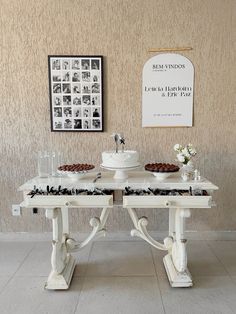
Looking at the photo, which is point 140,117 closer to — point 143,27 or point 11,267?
point 143,27

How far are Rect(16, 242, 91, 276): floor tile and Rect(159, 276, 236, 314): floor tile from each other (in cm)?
71

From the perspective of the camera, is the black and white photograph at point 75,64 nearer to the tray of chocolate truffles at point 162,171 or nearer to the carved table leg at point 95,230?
the tray of chocolate truffles at point 162,171

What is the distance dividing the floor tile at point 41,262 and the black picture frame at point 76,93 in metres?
1.15

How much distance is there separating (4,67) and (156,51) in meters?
1.43

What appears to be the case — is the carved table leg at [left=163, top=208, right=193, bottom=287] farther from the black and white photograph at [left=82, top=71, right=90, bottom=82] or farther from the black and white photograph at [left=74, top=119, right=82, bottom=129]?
the black and white photograph at [left=82, top=71, right=90, bottom=82]

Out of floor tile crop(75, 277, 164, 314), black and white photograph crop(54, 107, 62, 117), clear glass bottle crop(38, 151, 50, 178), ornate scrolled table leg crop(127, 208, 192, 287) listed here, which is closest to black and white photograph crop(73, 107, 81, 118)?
black and white photograph crop(54, 107, 62, 117)

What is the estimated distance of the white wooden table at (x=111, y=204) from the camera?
6.43ft

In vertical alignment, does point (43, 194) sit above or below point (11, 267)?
above

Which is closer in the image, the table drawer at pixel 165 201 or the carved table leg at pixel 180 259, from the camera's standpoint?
the table drawer at pixel 165 201

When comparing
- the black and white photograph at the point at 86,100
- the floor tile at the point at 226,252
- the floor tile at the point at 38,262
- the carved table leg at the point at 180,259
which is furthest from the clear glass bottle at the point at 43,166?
the floor tile at the point at 226,252

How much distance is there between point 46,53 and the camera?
264 centimetres

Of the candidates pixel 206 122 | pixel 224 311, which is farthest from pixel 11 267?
pixel 206 122

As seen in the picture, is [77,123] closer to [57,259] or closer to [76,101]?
[76,101]

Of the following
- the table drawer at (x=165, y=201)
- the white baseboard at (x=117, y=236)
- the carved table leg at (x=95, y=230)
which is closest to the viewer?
the table drawer at (x=165, y=201)
